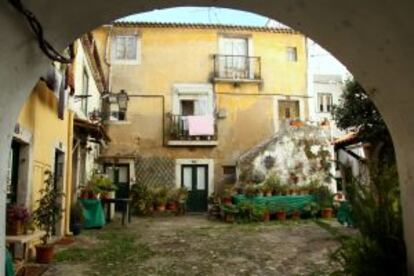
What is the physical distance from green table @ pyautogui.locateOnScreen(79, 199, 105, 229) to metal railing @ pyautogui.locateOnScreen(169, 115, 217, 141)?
25.0ft

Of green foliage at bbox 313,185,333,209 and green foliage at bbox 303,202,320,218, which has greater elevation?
green foliage at bbox 313,185,333,209

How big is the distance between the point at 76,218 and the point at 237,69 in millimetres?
11571

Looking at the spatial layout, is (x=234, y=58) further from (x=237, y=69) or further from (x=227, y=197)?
(x=227, y=197)

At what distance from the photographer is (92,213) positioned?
40.2ft

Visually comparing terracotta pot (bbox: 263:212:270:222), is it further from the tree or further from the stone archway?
the stone archway

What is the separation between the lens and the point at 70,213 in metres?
10.9

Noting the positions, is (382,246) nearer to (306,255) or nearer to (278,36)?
(306,255)

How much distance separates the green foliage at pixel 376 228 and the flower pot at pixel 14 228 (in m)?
4.42

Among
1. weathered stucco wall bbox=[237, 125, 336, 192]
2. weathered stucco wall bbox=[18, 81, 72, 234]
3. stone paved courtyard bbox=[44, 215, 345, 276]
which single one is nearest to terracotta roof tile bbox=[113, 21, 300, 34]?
weathered stucco wall bbox=[237, 125, 336, 192]

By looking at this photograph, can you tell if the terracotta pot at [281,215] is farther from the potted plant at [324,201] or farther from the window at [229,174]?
the window at [229,174]

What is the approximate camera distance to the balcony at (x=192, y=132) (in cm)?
1953

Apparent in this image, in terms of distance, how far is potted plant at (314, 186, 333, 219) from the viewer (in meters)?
15.7

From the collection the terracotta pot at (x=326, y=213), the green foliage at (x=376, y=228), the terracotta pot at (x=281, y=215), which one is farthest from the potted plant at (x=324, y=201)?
the green foliage at (x=376, y=228)

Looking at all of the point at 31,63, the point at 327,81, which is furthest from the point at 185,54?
the point at 31,63
